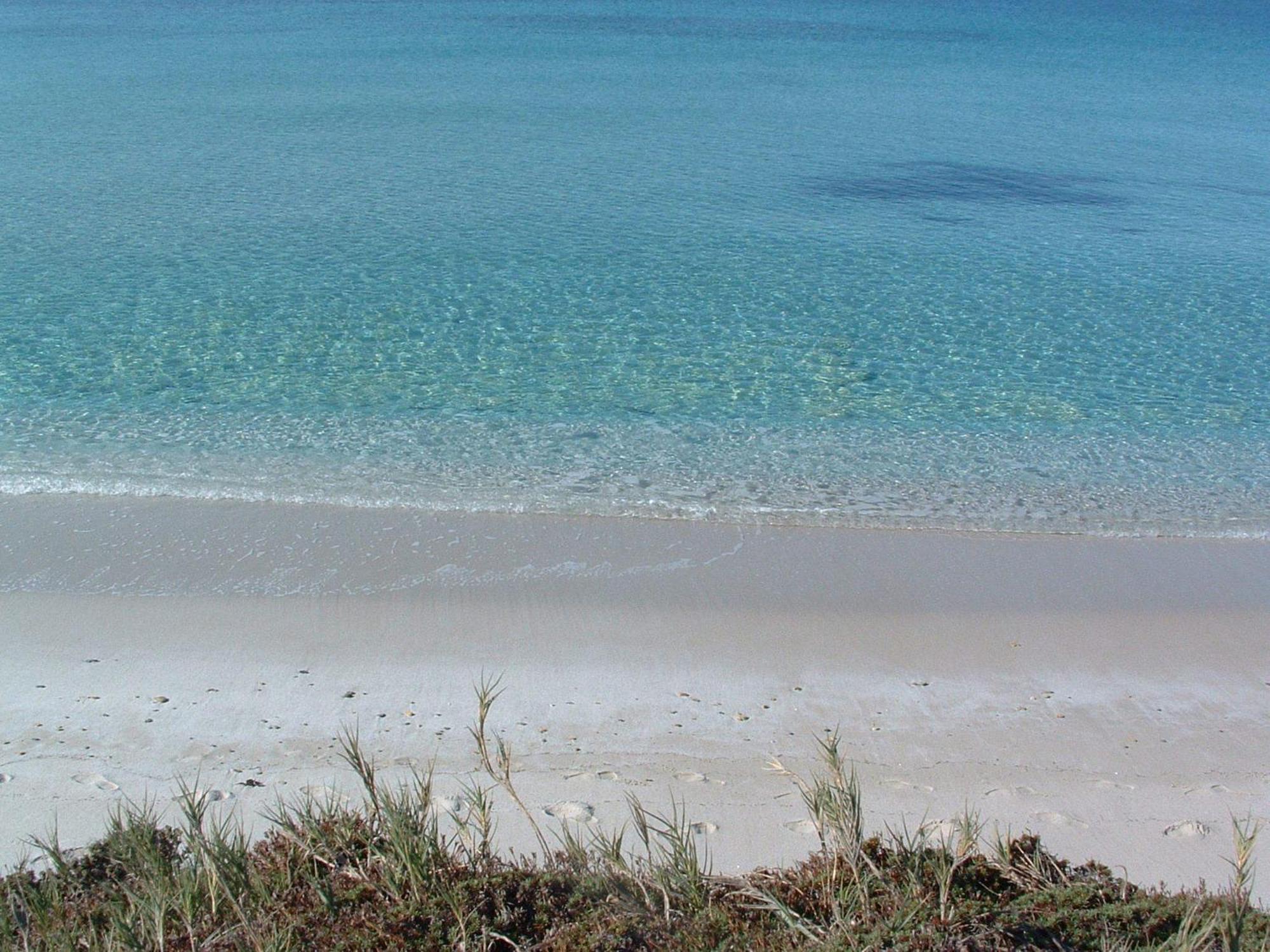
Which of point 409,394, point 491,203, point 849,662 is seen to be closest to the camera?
point 849,662

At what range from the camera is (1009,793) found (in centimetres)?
462

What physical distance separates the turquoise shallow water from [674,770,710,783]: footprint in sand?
296 centimetres

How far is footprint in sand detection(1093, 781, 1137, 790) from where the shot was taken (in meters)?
4.67

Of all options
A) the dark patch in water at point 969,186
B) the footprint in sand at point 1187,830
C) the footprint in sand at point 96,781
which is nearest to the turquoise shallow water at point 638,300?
the dark patch in water at point 969,186

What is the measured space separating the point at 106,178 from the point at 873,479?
12.5 meters

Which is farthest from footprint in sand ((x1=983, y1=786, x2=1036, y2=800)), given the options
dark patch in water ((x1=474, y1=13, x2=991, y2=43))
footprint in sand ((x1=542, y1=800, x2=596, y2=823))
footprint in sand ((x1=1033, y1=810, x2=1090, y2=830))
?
dark patch in water ((x1=474, y1=13, x2=991, y2=43))

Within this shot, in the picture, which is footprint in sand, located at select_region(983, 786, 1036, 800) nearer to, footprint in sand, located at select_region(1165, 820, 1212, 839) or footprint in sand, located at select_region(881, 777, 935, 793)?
footprint in sand, located at select_region(881, 777, 935, 793)

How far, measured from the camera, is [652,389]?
9.71 m

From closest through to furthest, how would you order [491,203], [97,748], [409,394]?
[97,748]
[409,394]
[491,203]

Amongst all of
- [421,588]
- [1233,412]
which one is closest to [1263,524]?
[1233,412]

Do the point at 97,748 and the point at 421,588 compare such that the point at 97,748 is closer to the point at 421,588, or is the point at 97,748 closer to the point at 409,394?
the point at 421,588

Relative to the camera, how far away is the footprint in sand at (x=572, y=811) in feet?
14.0

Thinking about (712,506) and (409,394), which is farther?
(409,394)

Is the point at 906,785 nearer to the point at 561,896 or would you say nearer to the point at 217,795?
the point at 561,896
